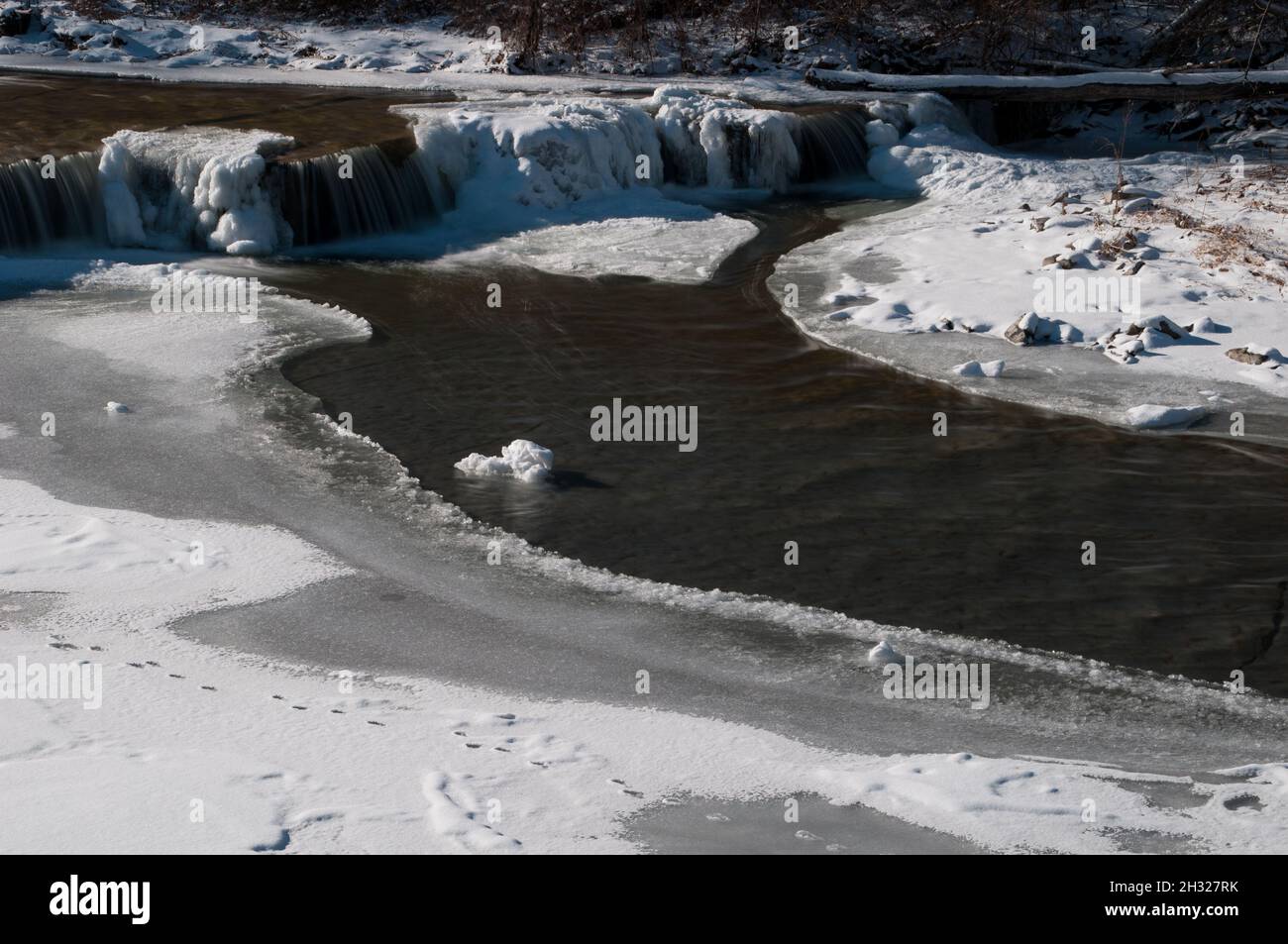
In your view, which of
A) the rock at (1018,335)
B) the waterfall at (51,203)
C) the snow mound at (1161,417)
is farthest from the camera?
the waterfall at (51,203)

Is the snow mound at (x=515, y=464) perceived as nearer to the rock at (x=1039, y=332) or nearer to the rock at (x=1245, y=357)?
the rock at (x=1039, y=332)

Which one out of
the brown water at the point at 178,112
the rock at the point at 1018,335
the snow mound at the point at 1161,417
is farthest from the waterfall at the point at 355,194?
the snow mound at the point at 1161,417

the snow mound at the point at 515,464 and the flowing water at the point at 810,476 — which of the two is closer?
the flowing water at the point at 810,476

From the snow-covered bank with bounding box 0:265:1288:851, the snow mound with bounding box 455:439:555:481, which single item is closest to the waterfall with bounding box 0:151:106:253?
the snow-covered bank with bounding box 0:265:1288:851

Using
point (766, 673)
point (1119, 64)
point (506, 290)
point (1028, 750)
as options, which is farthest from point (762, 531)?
point (1119, 64)

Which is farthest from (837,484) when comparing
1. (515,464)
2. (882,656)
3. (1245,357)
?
(1245,357)

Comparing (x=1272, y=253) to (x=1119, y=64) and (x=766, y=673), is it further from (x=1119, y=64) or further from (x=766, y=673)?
(x=1119, y=64)
